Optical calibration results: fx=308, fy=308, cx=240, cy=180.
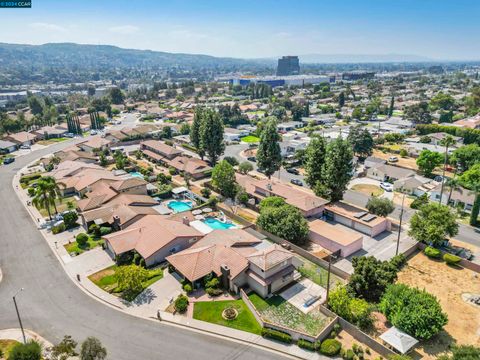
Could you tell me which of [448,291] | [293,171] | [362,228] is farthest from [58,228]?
[448,291]

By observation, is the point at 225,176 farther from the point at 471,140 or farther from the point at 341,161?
the point at 471,140

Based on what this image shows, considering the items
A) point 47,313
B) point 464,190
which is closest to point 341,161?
point 464,190

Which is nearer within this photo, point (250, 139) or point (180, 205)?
point (180, 205)

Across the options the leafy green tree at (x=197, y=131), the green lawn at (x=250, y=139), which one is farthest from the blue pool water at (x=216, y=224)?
the green lawn at (x=250, y=139)

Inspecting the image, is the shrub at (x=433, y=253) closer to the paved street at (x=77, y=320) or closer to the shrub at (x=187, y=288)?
the paved street at (x=77, y=320)

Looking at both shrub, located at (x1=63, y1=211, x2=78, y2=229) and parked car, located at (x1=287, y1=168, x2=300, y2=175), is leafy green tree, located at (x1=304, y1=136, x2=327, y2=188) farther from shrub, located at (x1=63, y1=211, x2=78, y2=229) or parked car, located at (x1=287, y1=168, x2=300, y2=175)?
shrub, located at (x1=63, y1=211, x2=78, y2=229)

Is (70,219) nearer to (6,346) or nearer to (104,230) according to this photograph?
(104,230)
